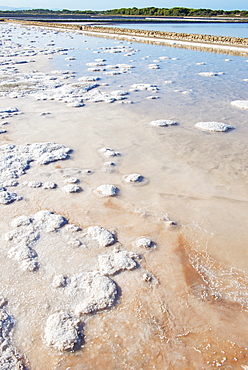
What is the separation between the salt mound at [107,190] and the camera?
9.50 ft

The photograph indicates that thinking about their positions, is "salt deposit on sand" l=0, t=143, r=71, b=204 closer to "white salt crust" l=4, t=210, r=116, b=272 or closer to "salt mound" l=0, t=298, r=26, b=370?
"white salt crust" l=4, t=210, r=116, b=272

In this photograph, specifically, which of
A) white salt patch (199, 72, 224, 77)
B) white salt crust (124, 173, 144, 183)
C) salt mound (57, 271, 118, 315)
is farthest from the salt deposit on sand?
white salt patch (199, 72, 224, 77)

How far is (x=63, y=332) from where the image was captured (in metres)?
1.60

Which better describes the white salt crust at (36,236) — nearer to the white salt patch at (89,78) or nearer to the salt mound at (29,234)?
the salt mound at (29,234)

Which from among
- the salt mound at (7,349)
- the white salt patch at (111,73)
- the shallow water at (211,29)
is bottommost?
the salt mound at (7,349)

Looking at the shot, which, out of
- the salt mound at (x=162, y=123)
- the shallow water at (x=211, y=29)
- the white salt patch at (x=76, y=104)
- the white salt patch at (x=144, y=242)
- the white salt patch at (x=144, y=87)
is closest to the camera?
the white salt patch at (x=144, y=242)

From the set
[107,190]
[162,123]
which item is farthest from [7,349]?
[162,123]

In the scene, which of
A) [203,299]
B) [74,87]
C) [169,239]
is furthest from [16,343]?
[74,87]

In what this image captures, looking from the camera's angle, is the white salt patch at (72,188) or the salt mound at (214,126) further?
the salt mound at (214,126)

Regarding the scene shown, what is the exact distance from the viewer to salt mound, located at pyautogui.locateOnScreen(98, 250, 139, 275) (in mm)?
2029

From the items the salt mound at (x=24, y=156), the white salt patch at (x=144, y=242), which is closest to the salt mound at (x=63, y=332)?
the white salt patch at (x=144, y=242)

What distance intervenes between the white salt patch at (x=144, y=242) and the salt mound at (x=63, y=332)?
78 cm

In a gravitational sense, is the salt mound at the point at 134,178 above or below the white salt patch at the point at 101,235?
above

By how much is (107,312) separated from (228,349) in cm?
72
